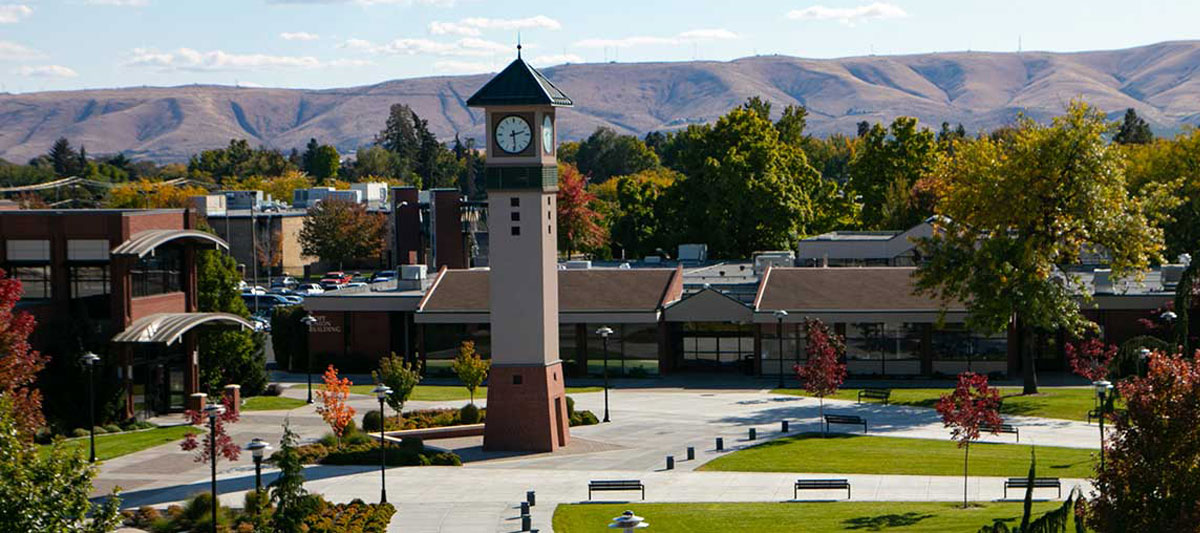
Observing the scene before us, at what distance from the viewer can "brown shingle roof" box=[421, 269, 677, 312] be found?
73.4 metres

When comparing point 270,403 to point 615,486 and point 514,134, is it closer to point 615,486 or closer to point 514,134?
point 514,134

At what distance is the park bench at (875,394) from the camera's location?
62.8m

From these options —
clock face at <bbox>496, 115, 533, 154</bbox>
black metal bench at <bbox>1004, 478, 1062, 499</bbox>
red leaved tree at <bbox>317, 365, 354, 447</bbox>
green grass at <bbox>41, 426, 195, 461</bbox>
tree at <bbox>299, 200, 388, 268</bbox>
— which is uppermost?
clock face at <bbox>496, 115, 533, 154</bbox>

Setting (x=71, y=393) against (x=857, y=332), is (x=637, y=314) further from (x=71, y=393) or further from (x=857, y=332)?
(x=71, y=393)

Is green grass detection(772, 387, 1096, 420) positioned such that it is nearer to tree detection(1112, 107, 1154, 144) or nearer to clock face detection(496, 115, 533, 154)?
clock face detection(496, 115, 533, 154)

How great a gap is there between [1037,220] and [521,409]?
78.5 ft

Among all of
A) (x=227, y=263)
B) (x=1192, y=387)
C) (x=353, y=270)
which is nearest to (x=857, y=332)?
(x=227, y=263)

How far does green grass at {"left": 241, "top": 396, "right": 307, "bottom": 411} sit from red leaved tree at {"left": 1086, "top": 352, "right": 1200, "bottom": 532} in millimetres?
43118

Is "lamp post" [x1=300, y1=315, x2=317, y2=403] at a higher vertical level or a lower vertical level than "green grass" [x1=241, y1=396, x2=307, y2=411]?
higher

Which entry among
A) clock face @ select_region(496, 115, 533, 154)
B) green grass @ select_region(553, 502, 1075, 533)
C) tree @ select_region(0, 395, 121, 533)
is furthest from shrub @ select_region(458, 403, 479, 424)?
tree @ select_region(0, 395, 121, 533)

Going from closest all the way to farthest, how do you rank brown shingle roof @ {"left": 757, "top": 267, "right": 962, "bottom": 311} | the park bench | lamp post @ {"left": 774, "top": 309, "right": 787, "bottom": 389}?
1. the park bench
2. lamp post @ {"left": 774, "top": 309, "right": 787, "bottom": 389}
3. brown shingle roof @ {"left": 757, "top": 267, "right": 962, "bottom": 311}

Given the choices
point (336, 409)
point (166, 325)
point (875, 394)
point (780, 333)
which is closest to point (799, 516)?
point (336, 409)

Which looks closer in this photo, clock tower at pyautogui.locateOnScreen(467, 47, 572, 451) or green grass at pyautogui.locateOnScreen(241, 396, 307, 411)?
clock tower at pyautogui.locateOnScreen(467, 47, 572, 451)

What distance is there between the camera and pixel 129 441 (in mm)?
A: 54844
